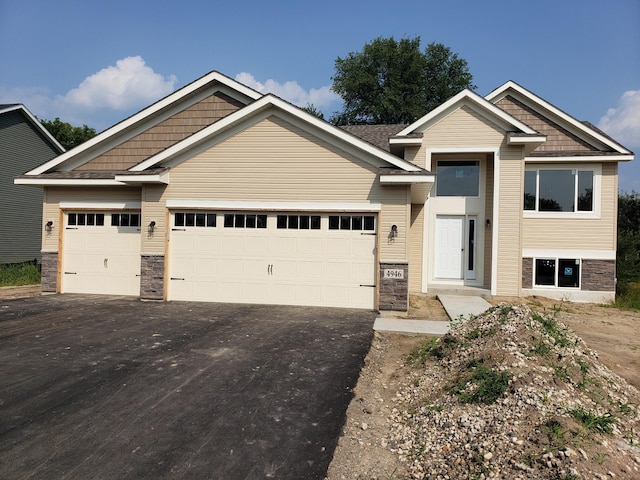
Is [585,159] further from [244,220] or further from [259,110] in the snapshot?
[244,220]

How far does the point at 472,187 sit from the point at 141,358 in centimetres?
1185

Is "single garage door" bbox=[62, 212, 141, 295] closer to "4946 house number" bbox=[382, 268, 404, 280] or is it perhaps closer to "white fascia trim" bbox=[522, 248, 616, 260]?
"4946 house number" bbox=[382, 268, 404, 280]

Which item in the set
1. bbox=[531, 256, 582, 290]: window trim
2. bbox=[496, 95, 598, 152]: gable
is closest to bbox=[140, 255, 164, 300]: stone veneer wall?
bbox=[531, 256, 582, 290]: window trim

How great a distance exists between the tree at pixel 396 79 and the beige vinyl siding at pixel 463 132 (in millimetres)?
26559

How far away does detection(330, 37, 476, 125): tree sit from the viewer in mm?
39062

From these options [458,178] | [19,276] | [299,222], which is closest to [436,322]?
[299,222]

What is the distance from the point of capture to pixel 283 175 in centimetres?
1064

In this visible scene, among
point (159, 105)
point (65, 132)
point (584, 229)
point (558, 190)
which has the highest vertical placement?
point (65, 132)

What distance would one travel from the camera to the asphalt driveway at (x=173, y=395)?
134 inches

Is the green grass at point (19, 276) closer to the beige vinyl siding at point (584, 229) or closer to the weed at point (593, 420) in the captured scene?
the weed at point (593, 420)

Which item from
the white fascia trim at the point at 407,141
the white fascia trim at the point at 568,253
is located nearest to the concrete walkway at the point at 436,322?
the white fascia trim at the point at 568,253

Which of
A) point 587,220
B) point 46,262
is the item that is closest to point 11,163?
point 46,262

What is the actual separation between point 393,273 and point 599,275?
27.5 ft

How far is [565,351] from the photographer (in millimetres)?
5340
